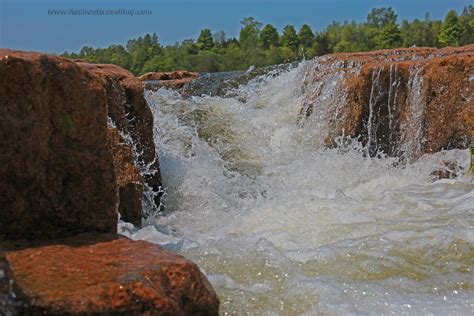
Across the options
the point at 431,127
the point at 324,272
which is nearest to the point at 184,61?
the point at 431,127

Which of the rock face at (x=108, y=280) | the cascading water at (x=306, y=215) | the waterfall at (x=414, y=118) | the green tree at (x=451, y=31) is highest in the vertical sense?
the green tree at (x=451, y=31)

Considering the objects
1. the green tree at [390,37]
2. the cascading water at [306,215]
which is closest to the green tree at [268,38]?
the green tree at [390,37]

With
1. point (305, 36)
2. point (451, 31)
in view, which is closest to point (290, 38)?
point (305, 36)

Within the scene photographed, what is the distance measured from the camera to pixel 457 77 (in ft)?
22.5

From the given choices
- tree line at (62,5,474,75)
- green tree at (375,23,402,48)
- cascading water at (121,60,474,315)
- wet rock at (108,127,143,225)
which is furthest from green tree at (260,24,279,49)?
wet rock at (108,127,143,225)

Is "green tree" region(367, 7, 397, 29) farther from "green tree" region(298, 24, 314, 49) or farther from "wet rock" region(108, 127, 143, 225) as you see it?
"wet rock" region(108, 127, 143, 225)

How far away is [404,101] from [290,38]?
169 feet

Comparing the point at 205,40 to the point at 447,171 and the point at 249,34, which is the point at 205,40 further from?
the point at 447,171

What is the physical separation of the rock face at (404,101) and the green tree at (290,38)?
49.3 meters

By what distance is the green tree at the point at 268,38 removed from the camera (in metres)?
60.7

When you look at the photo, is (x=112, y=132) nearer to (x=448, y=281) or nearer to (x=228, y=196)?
(x=228, y=196)

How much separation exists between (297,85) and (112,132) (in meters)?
5.54

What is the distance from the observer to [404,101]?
7.41 meters

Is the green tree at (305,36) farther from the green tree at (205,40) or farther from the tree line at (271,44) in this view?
the green tree at (205,40)
